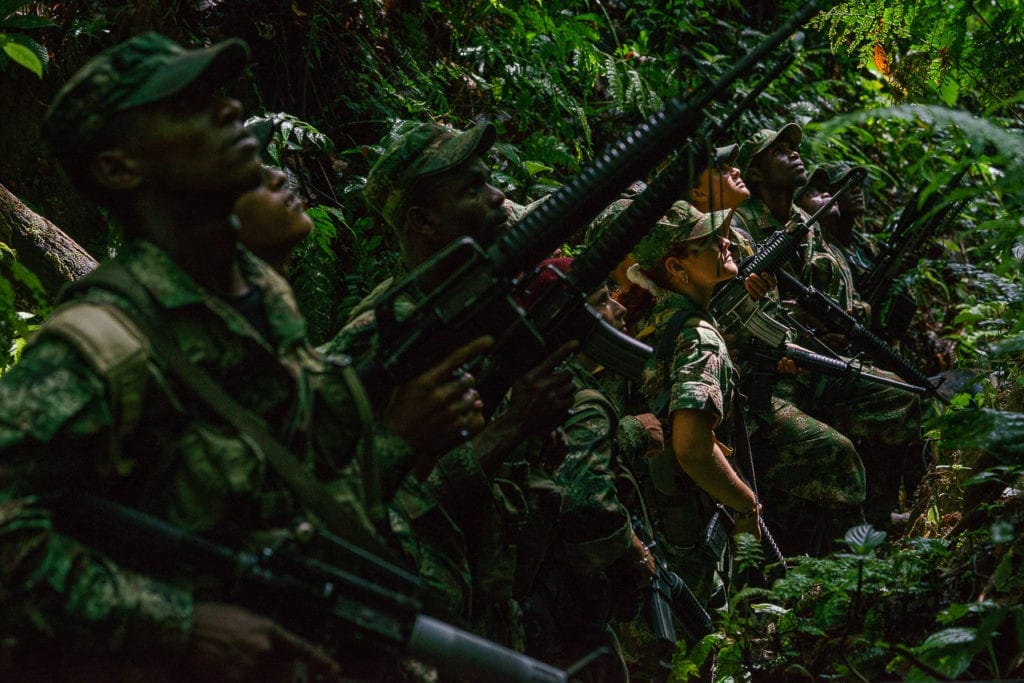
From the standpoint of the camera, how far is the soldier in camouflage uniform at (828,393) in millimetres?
7863

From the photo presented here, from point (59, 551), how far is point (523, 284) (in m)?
1.59

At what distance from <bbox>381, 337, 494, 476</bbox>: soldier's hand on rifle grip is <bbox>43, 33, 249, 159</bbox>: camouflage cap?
946 millimetres

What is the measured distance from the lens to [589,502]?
4082mm

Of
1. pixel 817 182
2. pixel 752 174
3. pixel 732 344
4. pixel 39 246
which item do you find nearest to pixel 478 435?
pixel 39 246

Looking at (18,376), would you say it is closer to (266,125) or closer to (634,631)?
(266,125)

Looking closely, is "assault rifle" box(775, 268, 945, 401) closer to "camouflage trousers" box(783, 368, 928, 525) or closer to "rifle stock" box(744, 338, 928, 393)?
"camouflage trousers" box(783, 368, 928, 525)

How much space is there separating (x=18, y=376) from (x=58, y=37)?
16.2 ft

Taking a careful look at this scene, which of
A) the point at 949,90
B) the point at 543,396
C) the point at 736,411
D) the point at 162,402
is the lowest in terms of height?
the point at 736,411

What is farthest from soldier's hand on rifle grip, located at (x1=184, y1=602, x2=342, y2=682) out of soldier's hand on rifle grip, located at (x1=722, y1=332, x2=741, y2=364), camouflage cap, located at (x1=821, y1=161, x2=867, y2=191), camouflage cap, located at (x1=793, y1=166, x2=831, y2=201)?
camouflage cap, located at (x1=821, y1=161, x2=867, y2=191)

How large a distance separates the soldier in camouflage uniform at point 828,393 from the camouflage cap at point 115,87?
606 cm

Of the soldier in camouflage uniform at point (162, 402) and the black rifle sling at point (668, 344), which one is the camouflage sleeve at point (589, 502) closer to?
the black rifle sling at point (668, 344)

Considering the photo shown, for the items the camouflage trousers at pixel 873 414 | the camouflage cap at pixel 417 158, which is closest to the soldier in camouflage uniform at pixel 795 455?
the camouflage trousers at pixel 873 414

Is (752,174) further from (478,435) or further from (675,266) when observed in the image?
(478,435)

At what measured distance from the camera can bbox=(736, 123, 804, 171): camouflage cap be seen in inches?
317
